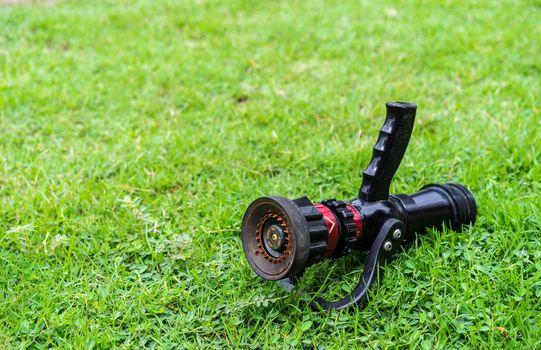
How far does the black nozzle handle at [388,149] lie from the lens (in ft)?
7.45

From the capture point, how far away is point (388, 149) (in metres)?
2.30

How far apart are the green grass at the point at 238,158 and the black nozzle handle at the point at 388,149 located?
0.99 ft

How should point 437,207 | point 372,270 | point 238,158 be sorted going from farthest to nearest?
1. point 238,158
2. point 437,207
3. point 372,270

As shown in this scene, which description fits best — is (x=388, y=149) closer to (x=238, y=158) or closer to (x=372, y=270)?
(x=372, y=270)

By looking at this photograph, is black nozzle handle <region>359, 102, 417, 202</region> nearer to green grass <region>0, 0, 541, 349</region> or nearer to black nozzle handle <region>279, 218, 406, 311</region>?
black nozzle handle <region>279, 218, 406, 311</region>

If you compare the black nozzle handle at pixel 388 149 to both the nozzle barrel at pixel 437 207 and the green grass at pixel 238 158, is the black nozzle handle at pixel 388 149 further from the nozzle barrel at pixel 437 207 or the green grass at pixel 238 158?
the green grass at pixel 238 158

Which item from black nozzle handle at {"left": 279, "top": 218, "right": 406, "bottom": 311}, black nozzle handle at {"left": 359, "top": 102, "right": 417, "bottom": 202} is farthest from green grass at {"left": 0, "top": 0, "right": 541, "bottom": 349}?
black nozzle handle at {"left": 359, "top": 102, "right": 417, "bottom": 202}

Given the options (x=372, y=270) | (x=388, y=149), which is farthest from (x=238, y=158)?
(x=372, y=270)

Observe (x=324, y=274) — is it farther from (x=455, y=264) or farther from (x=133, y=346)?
(x=133, y=346)

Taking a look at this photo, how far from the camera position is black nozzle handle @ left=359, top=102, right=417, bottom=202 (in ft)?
7.45

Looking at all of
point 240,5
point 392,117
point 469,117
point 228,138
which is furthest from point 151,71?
point 392,117

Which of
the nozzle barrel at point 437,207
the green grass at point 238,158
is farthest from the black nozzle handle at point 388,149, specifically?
the green grass at point 238,158

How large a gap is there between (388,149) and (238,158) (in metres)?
1.18

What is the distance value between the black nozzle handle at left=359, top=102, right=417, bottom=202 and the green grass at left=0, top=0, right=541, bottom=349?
30 centimetres
